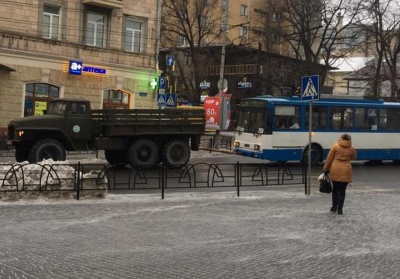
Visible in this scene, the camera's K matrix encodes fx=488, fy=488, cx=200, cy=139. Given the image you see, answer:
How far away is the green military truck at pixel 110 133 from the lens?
17031mm

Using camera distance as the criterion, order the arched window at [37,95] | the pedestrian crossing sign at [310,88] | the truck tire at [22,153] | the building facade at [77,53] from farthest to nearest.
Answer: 1. the arched window at [37,95]
2. the building facade at [77,53]
3. the truck tire at [22,153]
4. the pedestrian crossing sign at [310,88]

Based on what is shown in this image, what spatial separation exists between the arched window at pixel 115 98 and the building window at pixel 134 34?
Answer: 9.54 ft

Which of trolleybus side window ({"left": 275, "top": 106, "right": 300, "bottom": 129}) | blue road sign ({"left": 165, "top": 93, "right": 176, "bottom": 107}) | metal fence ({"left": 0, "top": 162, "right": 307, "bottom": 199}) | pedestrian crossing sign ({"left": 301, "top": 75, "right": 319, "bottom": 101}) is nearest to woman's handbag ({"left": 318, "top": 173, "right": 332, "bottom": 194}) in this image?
pedestrian crossing sign ({"left": 301, "top": 75, "right": 319, "bottom": 101})

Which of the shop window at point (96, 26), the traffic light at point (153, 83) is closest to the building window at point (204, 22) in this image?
the traffic light at point (153, 83)

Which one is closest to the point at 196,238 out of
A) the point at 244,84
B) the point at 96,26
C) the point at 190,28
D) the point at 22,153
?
the point at 22,153

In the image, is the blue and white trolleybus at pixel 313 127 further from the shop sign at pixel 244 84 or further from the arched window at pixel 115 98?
the shop sign at pixel 244 84

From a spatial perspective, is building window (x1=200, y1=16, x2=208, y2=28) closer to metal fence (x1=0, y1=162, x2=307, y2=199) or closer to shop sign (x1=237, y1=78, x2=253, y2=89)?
shop sign (x1=237, y1=78, x2=253, y2=89)

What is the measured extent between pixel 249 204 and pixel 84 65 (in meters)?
20.2

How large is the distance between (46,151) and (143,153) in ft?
11.7

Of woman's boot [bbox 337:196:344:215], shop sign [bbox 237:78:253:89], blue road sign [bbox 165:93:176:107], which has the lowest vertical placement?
woman's boot [bbox 337:196:344:215]

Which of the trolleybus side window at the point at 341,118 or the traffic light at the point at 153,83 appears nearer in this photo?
the trolleybus side window at the point at 341,118

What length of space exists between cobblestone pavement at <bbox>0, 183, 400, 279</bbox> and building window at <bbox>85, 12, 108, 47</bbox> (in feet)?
65.0

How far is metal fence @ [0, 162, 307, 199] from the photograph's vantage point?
36.2 feet

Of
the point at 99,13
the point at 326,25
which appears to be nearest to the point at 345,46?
the point at 326,25
